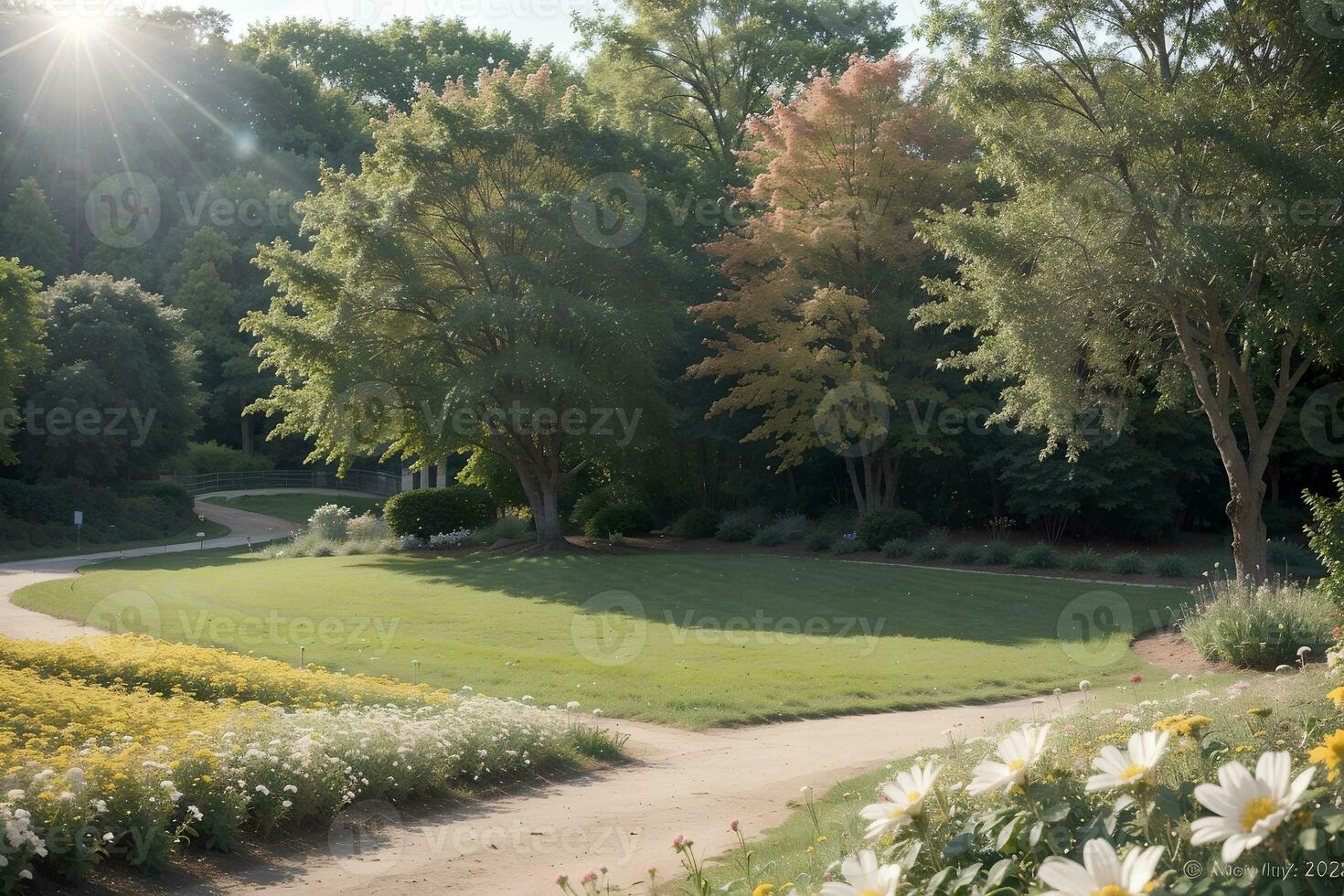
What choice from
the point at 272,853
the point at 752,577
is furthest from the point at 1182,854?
the point at 752,577

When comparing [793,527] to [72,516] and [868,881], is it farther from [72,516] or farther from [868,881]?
[868,881]

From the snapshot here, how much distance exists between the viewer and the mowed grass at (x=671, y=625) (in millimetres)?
12375

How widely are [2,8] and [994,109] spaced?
5775cm

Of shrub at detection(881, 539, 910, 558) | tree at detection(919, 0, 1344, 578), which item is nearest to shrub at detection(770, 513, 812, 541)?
shrub at detection(881, 539, 910, 558)

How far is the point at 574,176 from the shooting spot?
29859 millimetres

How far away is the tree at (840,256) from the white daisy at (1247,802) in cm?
2321

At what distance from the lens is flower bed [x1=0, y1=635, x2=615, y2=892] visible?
6.16 metres

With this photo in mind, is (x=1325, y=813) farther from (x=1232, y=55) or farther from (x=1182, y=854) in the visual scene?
(x=1232, y=55)

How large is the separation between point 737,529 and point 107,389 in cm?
2661

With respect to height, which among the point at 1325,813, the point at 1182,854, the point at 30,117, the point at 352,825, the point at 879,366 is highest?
the point at 30,117

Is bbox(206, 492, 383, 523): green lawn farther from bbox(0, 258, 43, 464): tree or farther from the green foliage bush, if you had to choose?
bbox(0, 258, 43, 464): tree

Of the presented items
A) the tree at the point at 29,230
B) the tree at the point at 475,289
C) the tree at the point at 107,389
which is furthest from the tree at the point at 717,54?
the tree at the point at 29,230

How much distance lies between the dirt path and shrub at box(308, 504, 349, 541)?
81.9 feet

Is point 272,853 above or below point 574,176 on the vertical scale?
below
